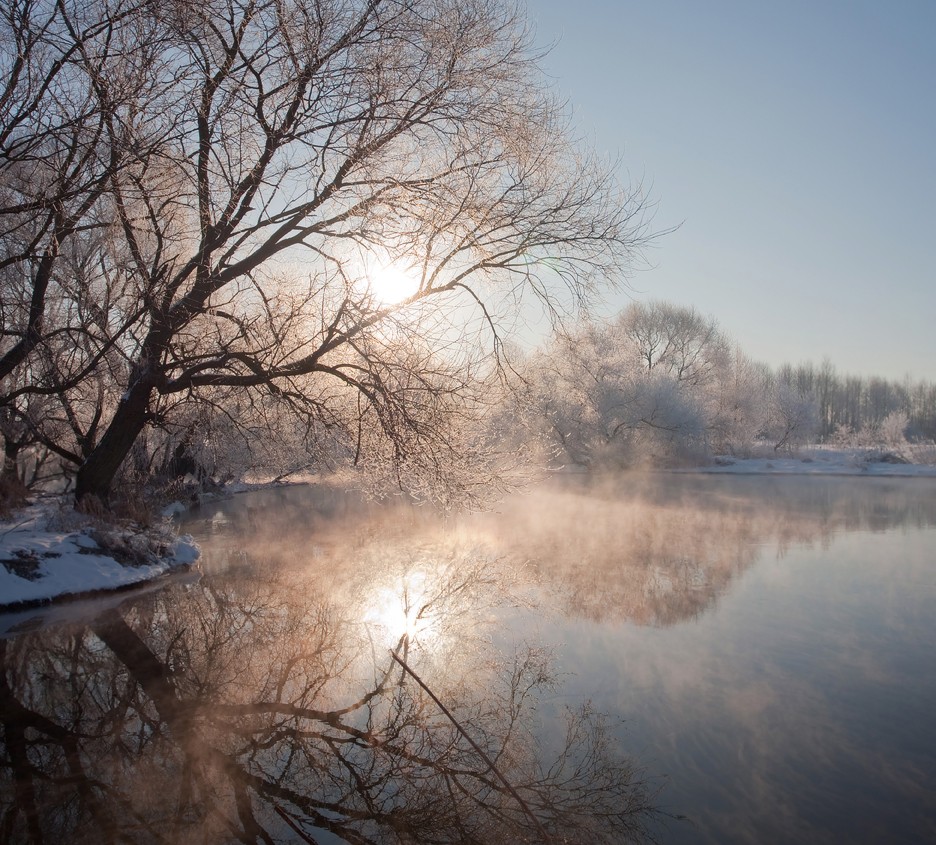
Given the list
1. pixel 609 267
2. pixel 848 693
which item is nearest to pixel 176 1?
pixel 609 267

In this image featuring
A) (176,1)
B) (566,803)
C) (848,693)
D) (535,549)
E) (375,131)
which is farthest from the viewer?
(535,549)

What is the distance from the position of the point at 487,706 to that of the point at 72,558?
6020 millimetres

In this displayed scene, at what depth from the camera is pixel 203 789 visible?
12.0 ft

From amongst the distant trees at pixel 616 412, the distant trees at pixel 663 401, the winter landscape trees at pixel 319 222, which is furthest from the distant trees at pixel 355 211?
the distant trees at pixel 616 412

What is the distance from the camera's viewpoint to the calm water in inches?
138

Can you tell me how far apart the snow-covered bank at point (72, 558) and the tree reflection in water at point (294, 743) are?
1.40m

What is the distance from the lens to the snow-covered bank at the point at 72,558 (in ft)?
25.8

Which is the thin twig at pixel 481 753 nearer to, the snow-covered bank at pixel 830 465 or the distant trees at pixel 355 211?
the distant trees at pixel 355 211

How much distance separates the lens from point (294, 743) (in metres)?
4.22

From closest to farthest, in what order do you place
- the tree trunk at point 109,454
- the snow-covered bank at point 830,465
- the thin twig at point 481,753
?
the thin twig at point 481,753 → the tree trunk at point 109,454 → the snow-covered bank at point 830,465

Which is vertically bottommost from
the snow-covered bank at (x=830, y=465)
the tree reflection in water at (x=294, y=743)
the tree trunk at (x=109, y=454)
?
the tree reflection in water at (x=294, y=743)

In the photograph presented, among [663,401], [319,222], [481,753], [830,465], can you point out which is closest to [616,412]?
[663,401]

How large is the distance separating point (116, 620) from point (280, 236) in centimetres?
499

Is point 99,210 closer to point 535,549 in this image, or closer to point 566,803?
point 535,549
